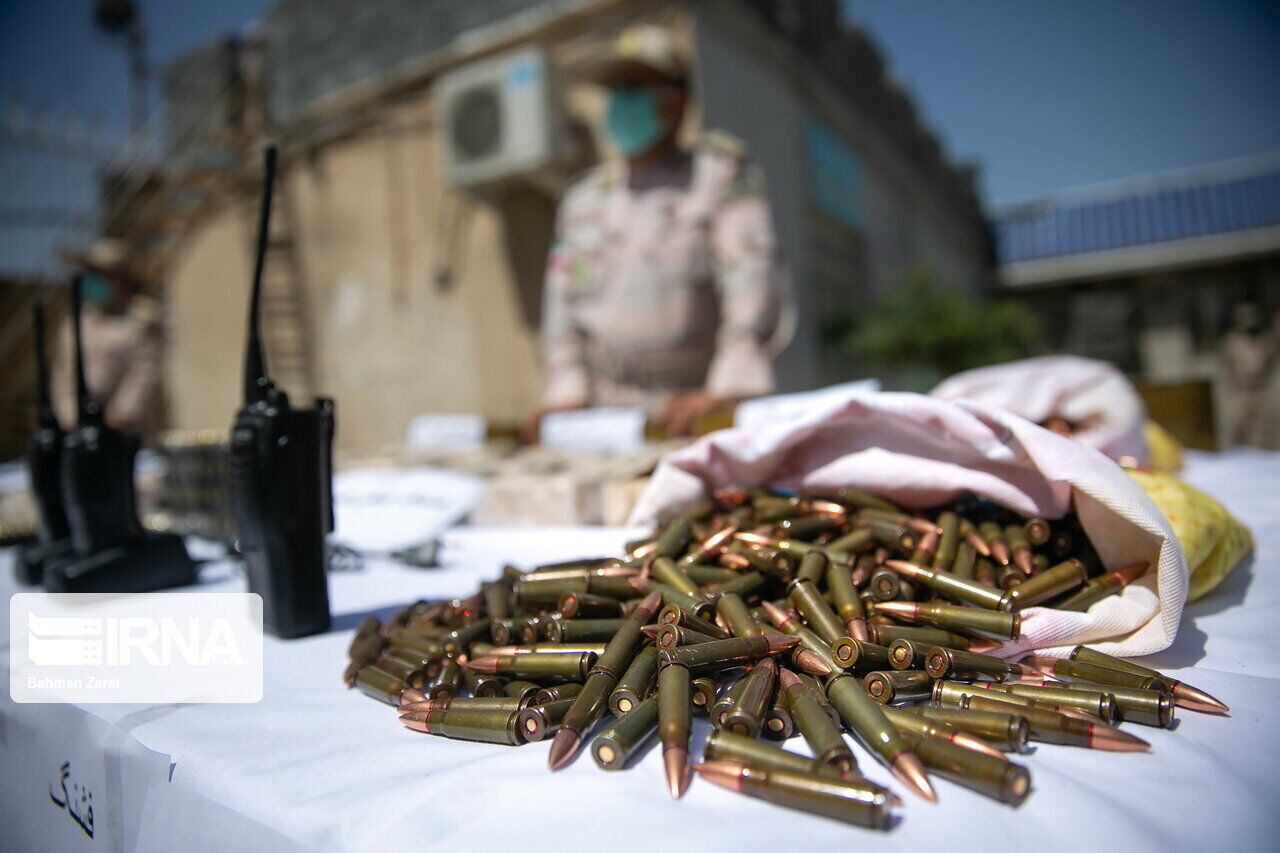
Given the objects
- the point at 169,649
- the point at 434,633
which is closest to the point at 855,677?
the point at 434,633

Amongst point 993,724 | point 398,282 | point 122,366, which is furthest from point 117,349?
point 993,724

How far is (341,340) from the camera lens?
855 cm

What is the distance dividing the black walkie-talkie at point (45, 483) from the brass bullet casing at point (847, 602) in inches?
90.6

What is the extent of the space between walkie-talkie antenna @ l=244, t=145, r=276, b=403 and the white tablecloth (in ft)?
1.92

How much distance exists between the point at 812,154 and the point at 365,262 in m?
5.10

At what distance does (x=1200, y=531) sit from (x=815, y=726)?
3.81 feet

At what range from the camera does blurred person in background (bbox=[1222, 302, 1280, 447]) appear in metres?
7.08

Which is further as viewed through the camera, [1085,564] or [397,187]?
[397,187]

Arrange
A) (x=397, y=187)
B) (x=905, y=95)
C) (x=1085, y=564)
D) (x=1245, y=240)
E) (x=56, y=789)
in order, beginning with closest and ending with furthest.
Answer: (x=56, y=789)
(x=1085, y=564)
(x=397, y=187)
(x=905, y=95)
(x=1245, y=240)

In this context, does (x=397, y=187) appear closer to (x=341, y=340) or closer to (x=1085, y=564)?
(x=341, y=340)

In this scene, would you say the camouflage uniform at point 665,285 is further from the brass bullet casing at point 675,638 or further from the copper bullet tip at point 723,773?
the copper bullet tip at point 723,773

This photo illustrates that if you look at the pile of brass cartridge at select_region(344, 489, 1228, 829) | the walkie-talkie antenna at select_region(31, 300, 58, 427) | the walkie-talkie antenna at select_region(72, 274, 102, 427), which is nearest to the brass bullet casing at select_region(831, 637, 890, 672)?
the pile of brass cartridge at select_region(344, 489, 1228, 829)

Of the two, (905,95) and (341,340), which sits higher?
(905,95)

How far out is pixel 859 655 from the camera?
1.12 meters
